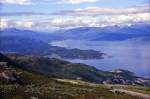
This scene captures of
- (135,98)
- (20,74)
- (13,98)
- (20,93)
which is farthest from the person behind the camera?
(20,74)

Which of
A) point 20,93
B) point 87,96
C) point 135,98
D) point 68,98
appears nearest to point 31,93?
point 20,93

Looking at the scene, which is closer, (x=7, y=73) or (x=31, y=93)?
(x=31, y=93)

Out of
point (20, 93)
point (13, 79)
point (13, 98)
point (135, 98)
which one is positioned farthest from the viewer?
point (13, 79)

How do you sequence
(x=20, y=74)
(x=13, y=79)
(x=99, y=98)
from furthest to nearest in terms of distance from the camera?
(x=20, y=74) < (x=13, y=79) < (x=99, y=98)

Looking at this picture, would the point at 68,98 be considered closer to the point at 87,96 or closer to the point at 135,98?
the point at 87,96

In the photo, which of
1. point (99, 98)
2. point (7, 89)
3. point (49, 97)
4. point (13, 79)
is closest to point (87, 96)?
point (99, 98)

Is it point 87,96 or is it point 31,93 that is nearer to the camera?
point 31,93

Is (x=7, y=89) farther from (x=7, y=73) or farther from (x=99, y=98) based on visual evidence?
(x=7, y=73)

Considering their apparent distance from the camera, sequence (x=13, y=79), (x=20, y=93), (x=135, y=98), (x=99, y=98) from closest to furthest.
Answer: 1. (x=20, y=93)
2. (x=99, y=98)
3. (x=135, y=98)
4. (x=13, y=79)
